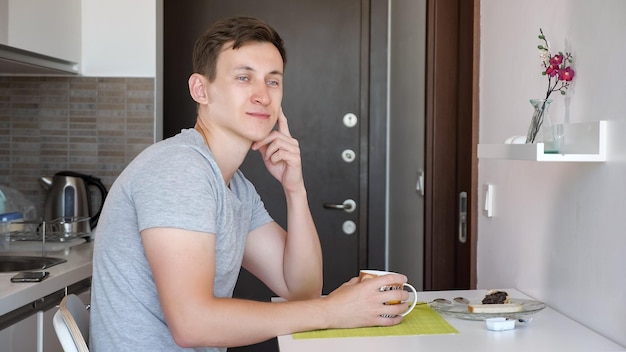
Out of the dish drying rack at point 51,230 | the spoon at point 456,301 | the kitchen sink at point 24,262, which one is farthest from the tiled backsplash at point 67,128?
the spoon at point 456,301

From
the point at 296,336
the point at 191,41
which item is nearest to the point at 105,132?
the point at 191,41

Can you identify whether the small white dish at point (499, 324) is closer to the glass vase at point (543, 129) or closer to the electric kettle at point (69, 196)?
the glass vase at point (543, 129)

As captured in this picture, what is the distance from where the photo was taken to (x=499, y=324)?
1.58m

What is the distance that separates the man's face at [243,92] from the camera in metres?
1.68

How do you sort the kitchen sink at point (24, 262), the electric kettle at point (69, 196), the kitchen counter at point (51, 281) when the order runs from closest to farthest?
the kitchen counter at point (51, 281) < the kitchen sink at point (24, 262) < the electric kettle at point (69, 196)

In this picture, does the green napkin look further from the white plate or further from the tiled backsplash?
Result: the tiled backsplash

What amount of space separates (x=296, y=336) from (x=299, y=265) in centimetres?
44

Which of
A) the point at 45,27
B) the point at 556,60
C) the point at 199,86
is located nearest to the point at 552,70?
the point at 556,60

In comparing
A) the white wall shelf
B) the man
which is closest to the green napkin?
the man

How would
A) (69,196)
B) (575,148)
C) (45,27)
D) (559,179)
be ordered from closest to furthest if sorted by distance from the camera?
(575,148), (559,179), (45,27), (69,196)

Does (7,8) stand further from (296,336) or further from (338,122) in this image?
(296,336)

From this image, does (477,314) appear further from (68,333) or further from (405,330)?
(68,333)

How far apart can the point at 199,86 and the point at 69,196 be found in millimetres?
1710

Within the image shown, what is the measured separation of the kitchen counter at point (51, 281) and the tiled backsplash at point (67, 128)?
19.4 inches
